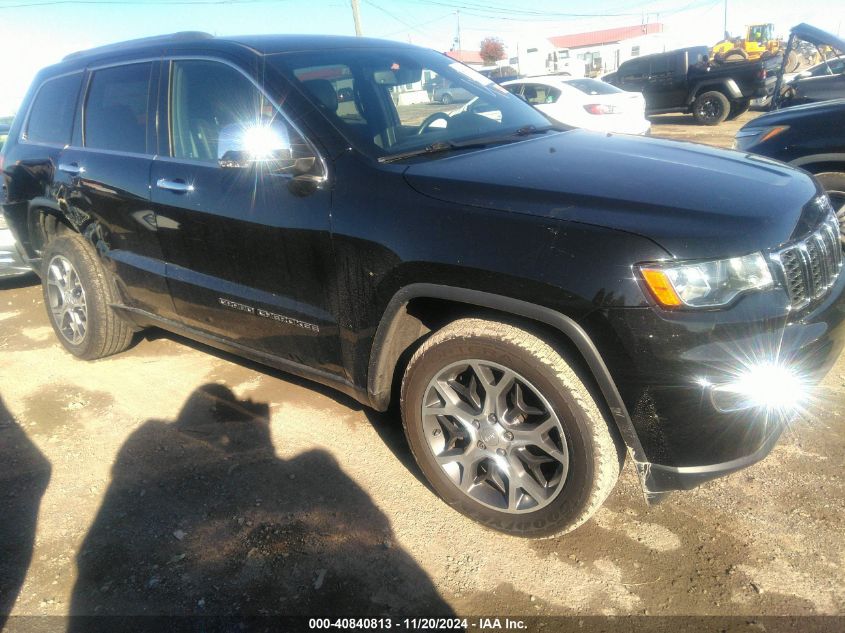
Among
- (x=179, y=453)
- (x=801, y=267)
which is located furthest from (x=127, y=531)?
(x=801, y=267)

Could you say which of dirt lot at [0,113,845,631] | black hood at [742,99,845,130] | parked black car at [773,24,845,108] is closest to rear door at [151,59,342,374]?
dirt lot at [0,113,845,631]

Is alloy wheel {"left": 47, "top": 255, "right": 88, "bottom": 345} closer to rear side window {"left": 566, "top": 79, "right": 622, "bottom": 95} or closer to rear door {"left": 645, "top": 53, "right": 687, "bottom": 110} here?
rear side window {"left": 566, "top": 79, "right": 622, "bottom": 95}

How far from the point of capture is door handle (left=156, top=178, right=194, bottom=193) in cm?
296

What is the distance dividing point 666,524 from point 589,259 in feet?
4.07

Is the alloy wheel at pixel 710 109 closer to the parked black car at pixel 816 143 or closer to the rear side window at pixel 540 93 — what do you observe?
the rear side window at pixel 540 93

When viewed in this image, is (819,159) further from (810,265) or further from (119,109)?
(119,109)

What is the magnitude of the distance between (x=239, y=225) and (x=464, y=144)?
1054mm

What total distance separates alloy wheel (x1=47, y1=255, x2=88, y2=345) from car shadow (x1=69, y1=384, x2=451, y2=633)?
1.22m

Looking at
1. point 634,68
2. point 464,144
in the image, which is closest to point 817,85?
point 464,144

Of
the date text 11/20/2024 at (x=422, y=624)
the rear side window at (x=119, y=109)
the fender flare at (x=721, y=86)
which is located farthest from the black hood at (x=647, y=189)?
the fender flare at (x=721, y=86)

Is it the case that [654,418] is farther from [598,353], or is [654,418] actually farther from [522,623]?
[522,623]

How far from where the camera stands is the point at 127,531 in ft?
8.51

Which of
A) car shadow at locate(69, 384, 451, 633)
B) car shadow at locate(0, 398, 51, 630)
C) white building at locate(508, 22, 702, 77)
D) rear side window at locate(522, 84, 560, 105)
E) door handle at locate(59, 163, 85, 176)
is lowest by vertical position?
car shadow at locate(69, 384, 451, 633)

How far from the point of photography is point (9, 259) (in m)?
5.37
